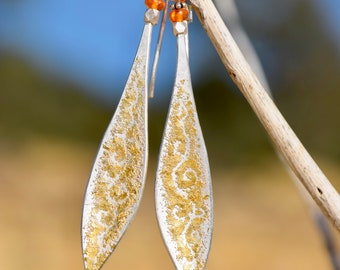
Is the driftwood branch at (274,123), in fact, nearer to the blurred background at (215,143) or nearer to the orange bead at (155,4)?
the orange bead at (155,4)

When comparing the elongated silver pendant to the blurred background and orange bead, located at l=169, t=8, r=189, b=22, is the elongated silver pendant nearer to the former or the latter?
orange bead, located at l=169, t=8, r=189, b=22

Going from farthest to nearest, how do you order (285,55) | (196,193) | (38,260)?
(285,55)
(38,260)
(196,193)

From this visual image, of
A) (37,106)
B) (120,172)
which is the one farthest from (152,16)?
(37,106)

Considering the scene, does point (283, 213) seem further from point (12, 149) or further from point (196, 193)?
point (196, 193)

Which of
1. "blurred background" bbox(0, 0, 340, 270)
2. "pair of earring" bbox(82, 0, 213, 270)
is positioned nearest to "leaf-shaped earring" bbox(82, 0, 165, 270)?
"pair of earring" bbox(82, 0, 213, 270)

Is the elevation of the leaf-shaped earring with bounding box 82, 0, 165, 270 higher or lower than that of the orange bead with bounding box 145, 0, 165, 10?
lower

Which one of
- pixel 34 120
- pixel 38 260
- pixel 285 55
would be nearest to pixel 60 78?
pixel 34 120

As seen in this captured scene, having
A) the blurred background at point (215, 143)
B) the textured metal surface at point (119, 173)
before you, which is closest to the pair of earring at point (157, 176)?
the textured metal surface at point (119, 173)
